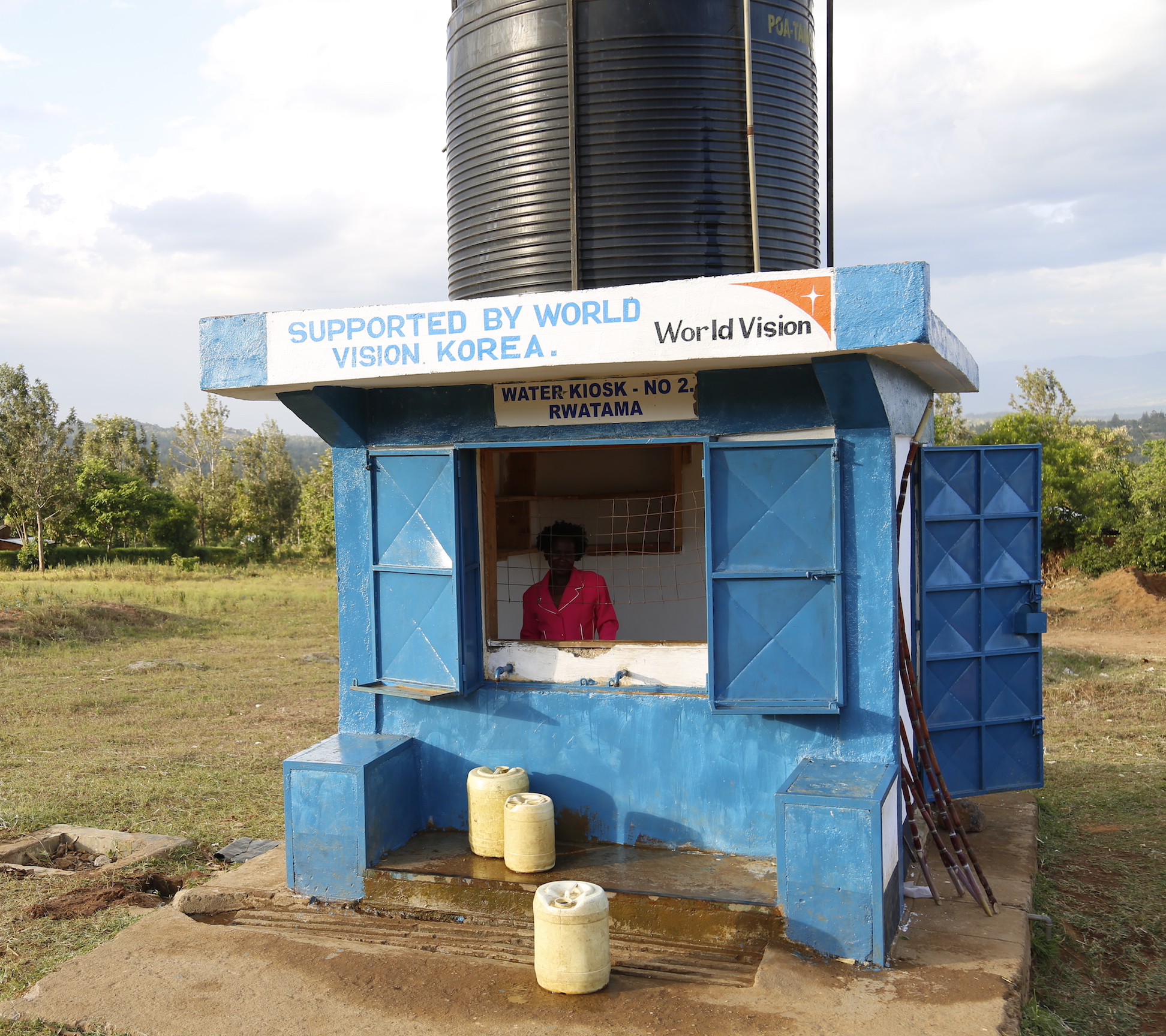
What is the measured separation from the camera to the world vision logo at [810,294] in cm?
429

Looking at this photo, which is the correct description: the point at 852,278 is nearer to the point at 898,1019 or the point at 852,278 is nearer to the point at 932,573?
the point at 932,573

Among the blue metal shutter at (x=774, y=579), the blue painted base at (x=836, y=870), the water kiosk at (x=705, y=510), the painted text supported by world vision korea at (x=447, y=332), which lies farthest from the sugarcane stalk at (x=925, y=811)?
the painted text supported by world vision korea at (x=447, y=332)

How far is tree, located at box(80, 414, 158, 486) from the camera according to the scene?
48281 millimetres

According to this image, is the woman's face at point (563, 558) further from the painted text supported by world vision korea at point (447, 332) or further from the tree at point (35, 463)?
the tree at point (35, 463)

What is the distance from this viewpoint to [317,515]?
135 feet

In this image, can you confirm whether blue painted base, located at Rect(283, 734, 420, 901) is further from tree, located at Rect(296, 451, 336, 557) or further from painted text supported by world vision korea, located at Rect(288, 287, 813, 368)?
tree, located at Rect(296, 451, 336, 557)

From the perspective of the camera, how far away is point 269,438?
172ft

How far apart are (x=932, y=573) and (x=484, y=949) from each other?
3443mm

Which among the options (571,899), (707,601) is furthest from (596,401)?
(571,899)

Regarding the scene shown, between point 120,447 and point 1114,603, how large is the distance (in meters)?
47.1

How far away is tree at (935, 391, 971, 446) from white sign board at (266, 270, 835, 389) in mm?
25635

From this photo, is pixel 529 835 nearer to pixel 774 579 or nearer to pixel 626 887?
pixel 626 887

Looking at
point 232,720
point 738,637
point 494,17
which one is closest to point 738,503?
point 738,637

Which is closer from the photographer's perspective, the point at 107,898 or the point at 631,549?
the point at 107,898
